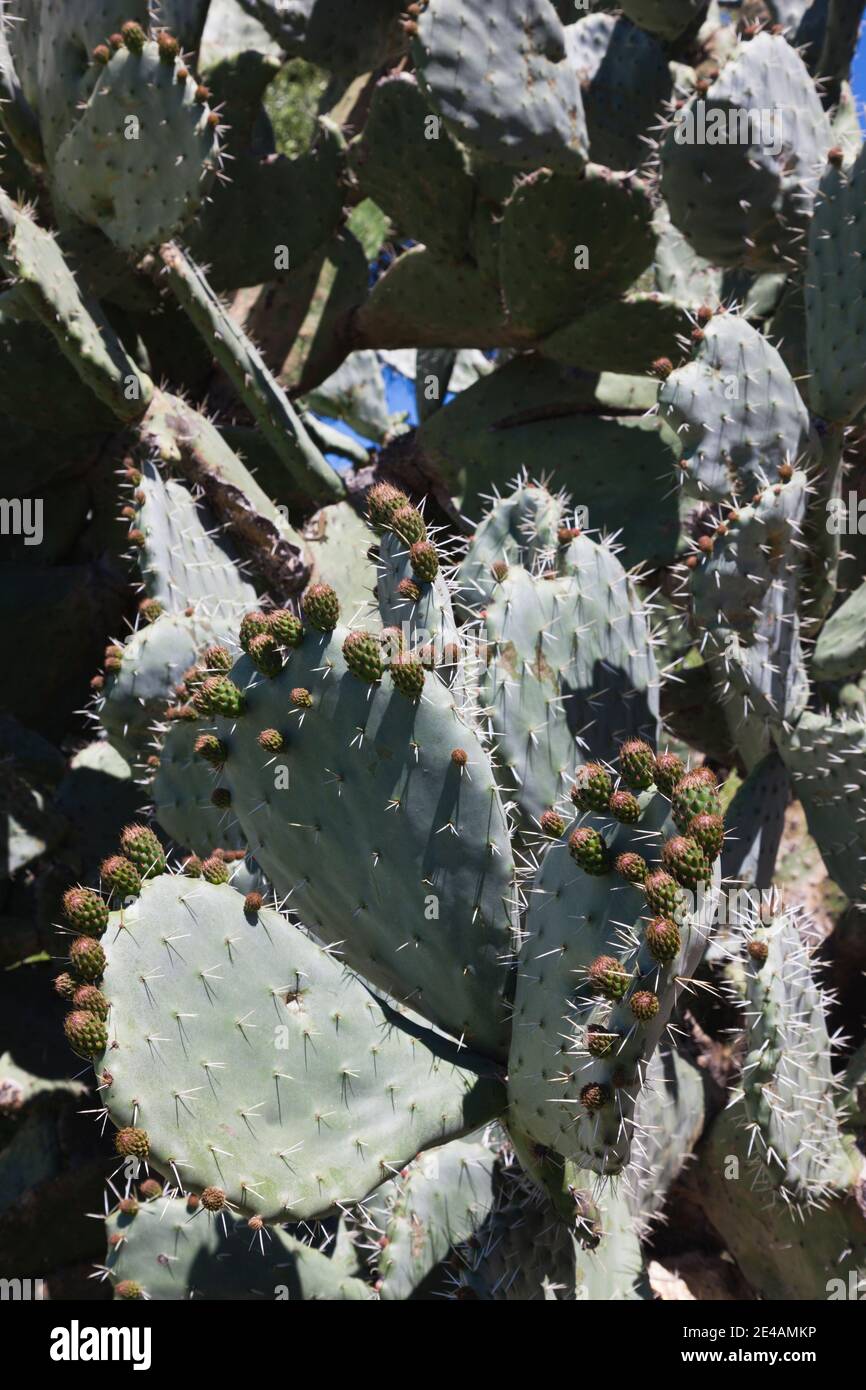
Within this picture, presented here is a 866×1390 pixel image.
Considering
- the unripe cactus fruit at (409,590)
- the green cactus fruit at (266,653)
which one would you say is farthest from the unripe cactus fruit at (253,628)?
the unripe cactus fruit at (409,590)

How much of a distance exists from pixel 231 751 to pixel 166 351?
2355mm

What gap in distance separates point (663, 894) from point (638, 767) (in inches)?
7.6

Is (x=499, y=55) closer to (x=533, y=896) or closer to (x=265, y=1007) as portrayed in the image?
(x=533, y=896)

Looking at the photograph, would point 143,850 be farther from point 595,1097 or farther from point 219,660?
point 595,1097

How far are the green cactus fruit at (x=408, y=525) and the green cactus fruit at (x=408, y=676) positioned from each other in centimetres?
26

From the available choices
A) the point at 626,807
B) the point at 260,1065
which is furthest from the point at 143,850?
the point at 626,807

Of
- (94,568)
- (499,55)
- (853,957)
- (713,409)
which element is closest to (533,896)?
(713,409)

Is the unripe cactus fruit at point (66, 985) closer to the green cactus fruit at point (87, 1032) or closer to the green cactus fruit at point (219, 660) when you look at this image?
the green cactus fruit at point (87, 1032)

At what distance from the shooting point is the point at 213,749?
190 centimetres

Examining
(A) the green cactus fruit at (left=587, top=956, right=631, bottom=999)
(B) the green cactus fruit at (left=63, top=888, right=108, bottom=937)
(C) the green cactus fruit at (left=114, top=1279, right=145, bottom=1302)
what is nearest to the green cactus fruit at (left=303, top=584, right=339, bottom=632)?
(B) the green cactus fruit at (left=63, top=888, right=108, bottom=937)

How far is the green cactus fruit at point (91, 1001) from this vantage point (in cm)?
162

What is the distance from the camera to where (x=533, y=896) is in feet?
5.98

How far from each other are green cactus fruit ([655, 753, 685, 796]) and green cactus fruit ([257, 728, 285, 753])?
1.76ft

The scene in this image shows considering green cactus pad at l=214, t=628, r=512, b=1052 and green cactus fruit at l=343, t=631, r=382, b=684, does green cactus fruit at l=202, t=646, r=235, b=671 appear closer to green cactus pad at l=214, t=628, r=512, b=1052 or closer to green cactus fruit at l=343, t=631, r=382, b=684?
green cactus pad at l=214, t=628, r=512, b=1052
